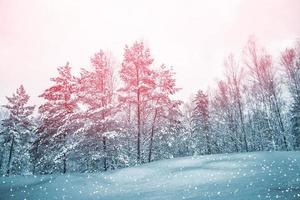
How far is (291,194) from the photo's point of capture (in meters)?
9.67

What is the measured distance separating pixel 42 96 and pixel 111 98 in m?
6.70

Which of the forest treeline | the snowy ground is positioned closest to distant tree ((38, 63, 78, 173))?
the forest treeline

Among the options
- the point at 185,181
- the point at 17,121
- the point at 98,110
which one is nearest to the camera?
the point at 185,181

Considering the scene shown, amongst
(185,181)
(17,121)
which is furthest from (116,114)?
(17,121)

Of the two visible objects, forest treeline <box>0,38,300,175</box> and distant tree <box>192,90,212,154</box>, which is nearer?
forest treeline <box>0,38,300,175</box>

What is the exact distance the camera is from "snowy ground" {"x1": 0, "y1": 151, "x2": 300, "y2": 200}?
10758mm

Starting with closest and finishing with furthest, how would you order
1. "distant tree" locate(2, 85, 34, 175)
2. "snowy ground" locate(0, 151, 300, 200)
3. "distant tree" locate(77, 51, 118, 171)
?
"snowy ground" locate(0, 151, 300, 200)
"distant tree" locate(77, 51, 118, 171)
"distant tree" locate(2, 85, 34, 175)

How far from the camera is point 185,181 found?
12.5 metres

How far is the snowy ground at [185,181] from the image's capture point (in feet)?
35.3

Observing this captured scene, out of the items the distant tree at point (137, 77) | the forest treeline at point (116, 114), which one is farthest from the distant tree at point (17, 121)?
the distant tree at point (137, 77)

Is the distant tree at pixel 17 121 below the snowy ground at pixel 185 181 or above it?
above

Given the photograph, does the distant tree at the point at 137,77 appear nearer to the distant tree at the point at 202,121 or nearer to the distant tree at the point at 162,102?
the distant tree at the point at 162,102

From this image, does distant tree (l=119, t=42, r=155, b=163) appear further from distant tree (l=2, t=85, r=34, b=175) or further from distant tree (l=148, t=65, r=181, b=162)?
distant tree (l=2, t=85, r=34, b=175)

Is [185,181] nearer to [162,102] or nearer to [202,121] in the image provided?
[162,102]
